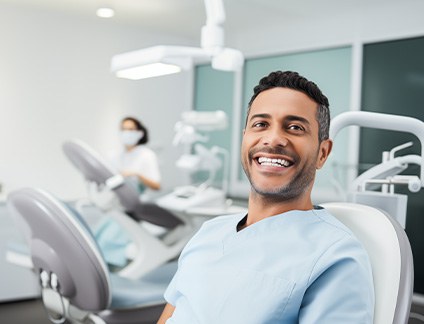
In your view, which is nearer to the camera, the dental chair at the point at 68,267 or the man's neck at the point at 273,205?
the man's neck at the point at 273,205

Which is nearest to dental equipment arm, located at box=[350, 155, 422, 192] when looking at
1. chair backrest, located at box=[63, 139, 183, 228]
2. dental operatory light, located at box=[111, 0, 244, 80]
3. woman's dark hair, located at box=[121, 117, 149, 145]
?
dental operatory light, located at box=[111, 0, 244, 80]

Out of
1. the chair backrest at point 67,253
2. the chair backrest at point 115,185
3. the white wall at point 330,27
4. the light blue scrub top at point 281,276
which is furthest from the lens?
the white wall at point 330,27

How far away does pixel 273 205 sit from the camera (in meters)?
1.21

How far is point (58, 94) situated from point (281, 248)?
326cm

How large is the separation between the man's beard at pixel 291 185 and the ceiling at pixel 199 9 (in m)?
2.67

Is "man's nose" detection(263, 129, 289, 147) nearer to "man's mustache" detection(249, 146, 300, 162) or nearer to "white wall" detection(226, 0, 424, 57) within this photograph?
"man's mustache" detection(249, 146, 300, 162)

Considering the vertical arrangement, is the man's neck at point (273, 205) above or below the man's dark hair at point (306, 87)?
below

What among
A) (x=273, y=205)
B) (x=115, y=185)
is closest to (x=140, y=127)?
(x=115, y=185)

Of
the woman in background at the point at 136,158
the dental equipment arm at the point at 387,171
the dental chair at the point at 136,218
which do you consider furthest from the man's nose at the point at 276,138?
the woman in background at the point at 136,158

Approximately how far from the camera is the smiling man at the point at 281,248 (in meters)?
1.01

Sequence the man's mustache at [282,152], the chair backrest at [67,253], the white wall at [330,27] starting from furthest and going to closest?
the white wall at [330,27], the chair backrest at [67,253], the man's mustache at [282,152]

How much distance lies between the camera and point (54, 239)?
1658mm

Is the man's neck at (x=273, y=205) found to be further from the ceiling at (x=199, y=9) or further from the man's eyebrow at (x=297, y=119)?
the ceiling at (x=199, y=9)

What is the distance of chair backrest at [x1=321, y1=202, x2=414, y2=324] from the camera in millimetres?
1041
